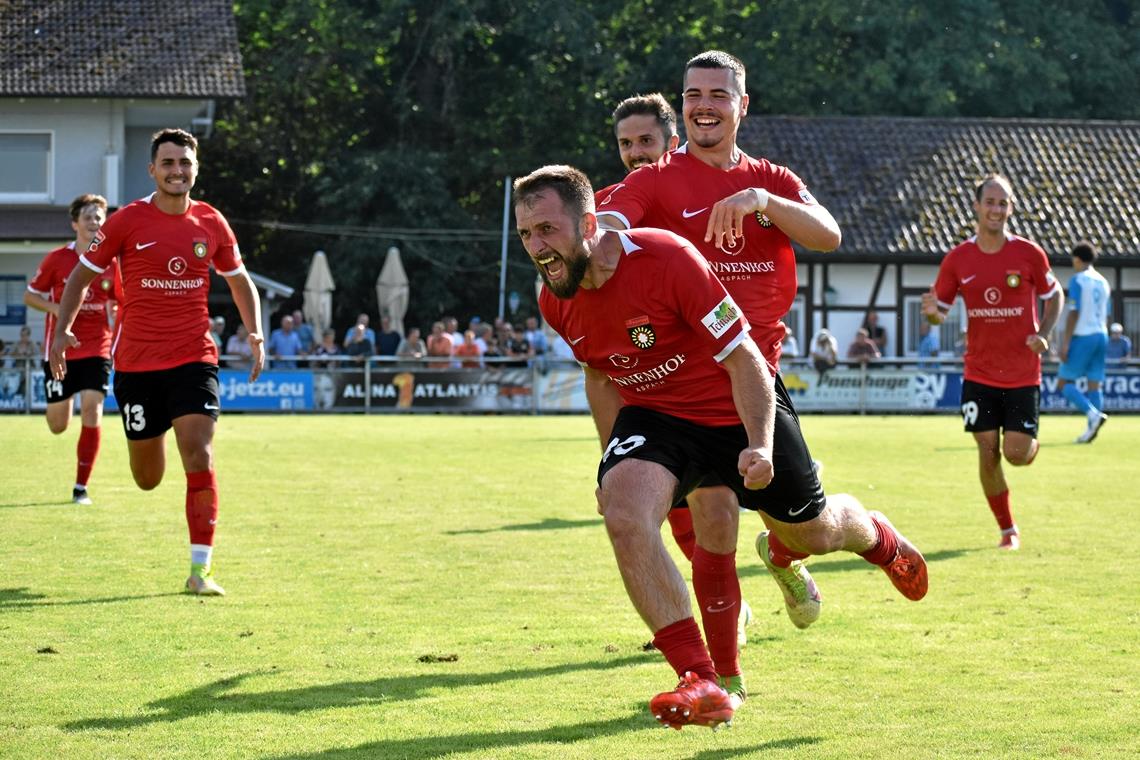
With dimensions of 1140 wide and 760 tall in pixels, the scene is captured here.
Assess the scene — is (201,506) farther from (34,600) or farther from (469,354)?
(469,354)

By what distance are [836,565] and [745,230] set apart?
429cm

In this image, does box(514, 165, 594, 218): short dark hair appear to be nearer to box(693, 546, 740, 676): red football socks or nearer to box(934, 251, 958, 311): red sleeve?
box(693, 546, 740, 676): red football socks

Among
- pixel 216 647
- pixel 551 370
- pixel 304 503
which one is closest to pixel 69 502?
pixel 304 503

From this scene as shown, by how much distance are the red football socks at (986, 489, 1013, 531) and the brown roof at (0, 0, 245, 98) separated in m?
30.9

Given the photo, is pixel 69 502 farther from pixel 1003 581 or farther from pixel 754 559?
pixel 1003 581

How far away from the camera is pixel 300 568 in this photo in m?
10.7

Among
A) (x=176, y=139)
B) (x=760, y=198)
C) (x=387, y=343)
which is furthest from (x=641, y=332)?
(x=387, y=343)

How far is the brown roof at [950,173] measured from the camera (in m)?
44.3

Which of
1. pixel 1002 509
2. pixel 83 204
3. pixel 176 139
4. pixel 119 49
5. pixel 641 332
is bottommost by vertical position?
pixel 1002 509

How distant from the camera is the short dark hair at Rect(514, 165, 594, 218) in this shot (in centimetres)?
584

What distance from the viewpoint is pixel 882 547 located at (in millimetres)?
7293

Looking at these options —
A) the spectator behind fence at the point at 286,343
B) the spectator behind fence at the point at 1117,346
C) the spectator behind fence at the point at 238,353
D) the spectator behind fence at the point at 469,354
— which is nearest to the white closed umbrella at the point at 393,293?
the spectator behind fence at the point at 286,343

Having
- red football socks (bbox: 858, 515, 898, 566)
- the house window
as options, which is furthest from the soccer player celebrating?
the house window

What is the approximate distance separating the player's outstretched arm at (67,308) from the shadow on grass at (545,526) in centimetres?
339
